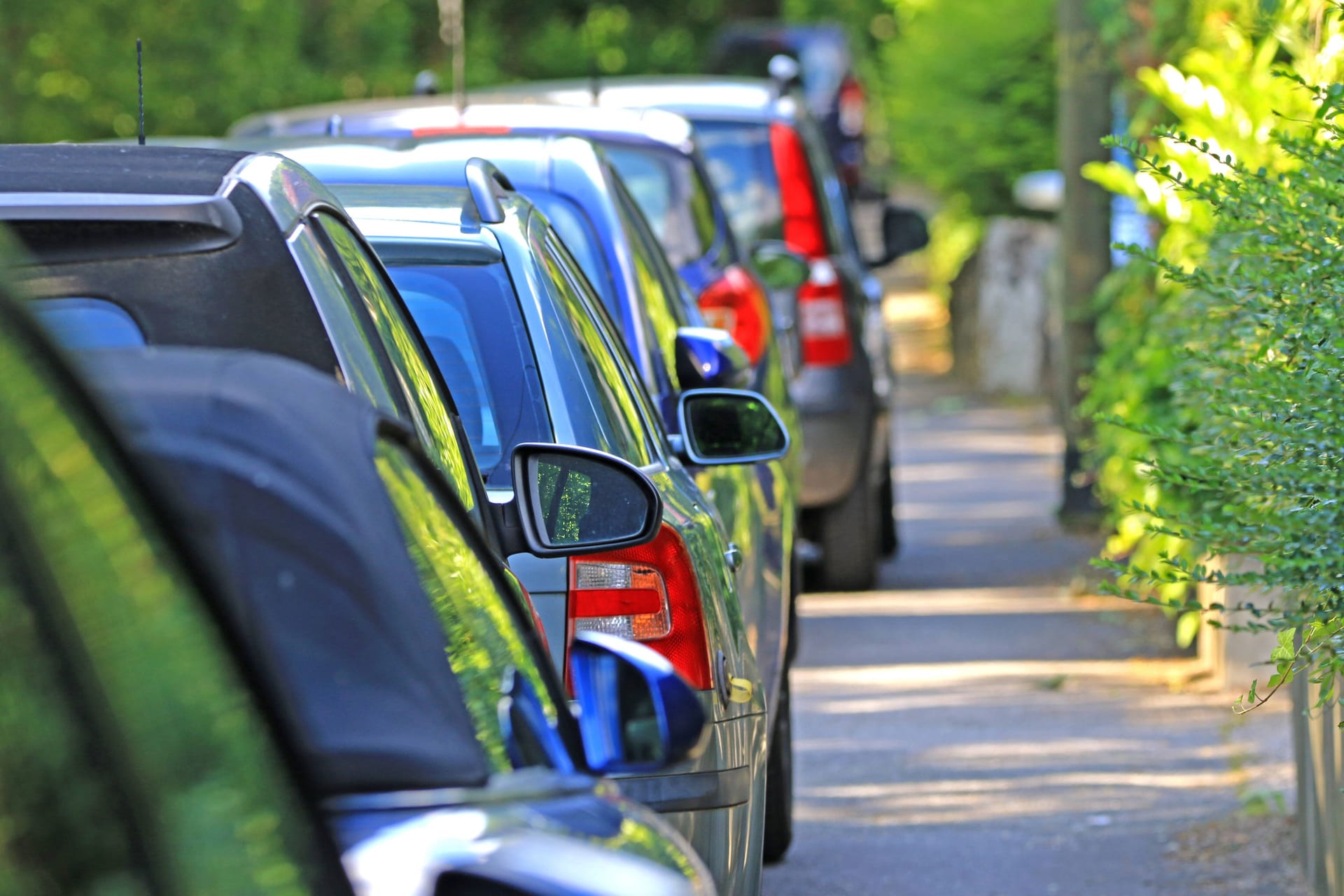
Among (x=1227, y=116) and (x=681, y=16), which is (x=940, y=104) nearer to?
(x=1227, y=116)

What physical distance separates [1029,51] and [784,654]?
43.5 feet

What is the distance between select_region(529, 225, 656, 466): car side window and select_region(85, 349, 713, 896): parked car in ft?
6.43

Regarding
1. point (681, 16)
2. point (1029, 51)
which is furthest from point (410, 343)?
point (681, 16)

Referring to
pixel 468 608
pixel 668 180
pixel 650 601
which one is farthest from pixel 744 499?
pixel 468 608

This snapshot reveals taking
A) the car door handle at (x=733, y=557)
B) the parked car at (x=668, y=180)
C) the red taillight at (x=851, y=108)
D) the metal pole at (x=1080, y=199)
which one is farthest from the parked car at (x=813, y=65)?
the car door handle at (x=733, y=557)

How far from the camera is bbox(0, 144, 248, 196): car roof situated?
260 cm

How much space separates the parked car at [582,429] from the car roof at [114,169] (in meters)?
1.02

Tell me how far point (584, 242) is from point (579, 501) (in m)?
1.89

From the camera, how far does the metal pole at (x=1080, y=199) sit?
33.3ft

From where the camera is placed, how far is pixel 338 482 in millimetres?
1787

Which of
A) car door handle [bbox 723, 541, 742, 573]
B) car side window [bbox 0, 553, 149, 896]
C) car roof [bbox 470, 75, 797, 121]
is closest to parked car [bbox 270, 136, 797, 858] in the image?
car door handle [bbox 723, 541, 742, 573]

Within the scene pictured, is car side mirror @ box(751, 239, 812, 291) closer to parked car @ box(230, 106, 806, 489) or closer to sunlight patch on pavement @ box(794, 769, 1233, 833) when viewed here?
parked car @ box(230, 106, 806, 489)

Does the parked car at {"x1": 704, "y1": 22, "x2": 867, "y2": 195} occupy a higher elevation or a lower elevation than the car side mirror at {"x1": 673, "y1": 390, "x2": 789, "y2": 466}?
lower

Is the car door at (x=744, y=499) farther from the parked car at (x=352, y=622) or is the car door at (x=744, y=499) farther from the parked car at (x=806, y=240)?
the parked car at (x=806, y=240)
